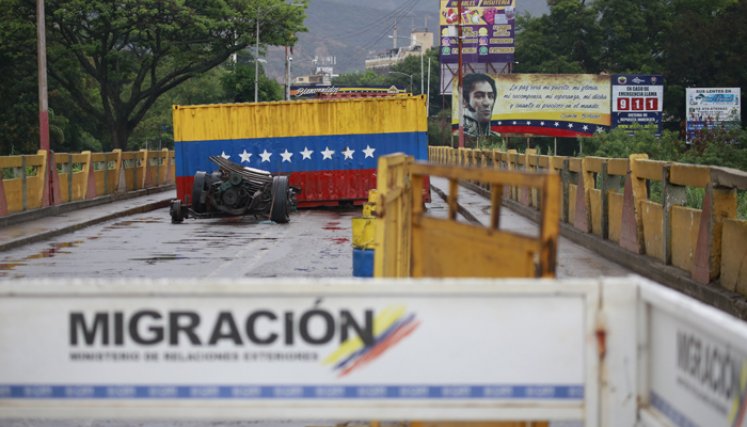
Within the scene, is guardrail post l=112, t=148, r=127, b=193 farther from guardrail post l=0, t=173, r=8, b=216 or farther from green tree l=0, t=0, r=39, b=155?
green tree l=0, t=0, r=39, b=155

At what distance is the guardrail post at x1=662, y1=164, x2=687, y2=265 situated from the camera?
13.5m

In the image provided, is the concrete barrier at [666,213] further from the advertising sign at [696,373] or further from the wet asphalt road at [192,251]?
the wet asphalt road at [192,251]

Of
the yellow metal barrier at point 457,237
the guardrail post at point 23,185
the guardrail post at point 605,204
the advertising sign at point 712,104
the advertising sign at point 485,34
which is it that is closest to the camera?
the yellow metal barrier at point 457,237

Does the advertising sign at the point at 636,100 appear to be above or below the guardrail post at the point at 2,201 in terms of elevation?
above

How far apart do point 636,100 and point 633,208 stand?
6389 centimetres

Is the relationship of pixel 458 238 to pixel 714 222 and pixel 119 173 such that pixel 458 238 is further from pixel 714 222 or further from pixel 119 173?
pixel 119 173

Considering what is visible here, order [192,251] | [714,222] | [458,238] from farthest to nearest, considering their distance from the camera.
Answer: [192,251] < [714,222] < [458,238]

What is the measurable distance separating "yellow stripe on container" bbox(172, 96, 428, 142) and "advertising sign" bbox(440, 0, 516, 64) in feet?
259

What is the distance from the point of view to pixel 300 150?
30.5 m

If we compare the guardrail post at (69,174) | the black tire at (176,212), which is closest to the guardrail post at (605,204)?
the black tire at (176,212)

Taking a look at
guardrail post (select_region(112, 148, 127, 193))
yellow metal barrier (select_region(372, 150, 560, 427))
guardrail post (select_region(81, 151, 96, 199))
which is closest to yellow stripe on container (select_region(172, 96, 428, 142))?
guardrail post (select_region(81, 151, 96, 199))

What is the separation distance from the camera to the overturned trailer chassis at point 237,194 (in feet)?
84.3

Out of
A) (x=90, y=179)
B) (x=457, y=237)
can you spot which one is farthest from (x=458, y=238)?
(x=90, y=179)

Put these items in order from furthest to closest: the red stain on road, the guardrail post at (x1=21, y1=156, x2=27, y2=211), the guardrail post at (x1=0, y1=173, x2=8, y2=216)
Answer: the guardrail post at (x1=21, y1=156, x2=27, y2=211), the red stain on road, the guardrail post at (x1=0, y1=173, x2=8, y2=216)
